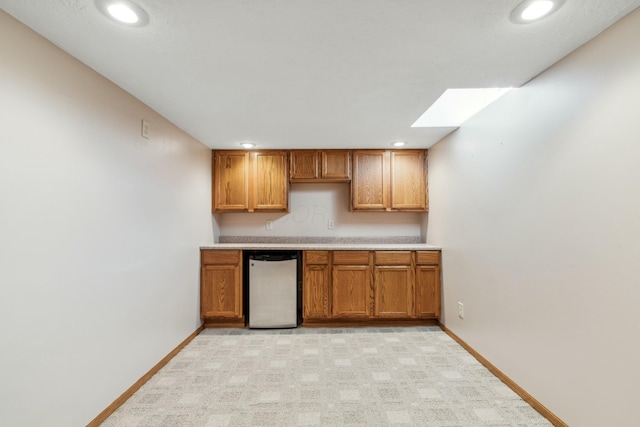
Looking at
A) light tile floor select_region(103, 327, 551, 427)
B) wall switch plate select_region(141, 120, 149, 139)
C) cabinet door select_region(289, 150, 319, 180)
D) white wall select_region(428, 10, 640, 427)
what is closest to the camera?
white wall select_region(428, 10, 640, 427)

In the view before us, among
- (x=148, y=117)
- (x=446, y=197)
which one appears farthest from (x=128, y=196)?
(x=446, y=197)

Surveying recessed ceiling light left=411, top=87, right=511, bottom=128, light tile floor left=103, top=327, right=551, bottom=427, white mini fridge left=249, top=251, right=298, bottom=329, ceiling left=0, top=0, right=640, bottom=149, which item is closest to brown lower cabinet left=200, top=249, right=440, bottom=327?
white mini fridge left=249, top=251, right=298, bottom=329

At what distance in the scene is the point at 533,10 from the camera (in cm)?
128

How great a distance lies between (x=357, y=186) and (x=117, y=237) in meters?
2.58

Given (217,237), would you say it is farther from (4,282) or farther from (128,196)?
(4,282)

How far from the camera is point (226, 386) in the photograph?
2.17 m

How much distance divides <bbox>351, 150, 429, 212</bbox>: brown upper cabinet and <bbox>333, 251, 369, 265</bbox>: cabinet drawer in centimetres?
61

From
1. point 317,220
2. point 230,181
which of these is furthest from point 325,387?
point 230,181

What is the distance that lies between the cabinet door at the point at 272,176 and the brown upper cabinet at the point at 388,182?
2.86 feet

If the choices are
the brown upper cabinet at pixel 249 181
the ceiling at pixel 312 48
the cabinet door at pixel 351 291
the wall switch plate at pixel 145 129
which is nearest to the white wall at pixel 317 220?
the brown upper cabinet at pixel 249 181

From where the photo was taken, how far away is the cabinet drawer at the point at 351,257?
3.40 m

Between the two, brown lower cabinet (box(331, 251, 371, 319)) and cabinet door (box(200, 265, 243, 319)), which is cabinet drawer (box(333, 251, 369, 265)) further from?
cabinet door (box(200, 265, 243, 319))

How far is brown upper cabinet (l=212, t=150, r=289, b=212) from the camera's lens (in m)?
3.70

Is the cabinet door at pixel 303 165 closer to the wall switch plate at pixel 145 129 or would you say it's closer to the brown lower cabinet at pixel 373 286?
the brown lower cabinet at pixel 373 286
